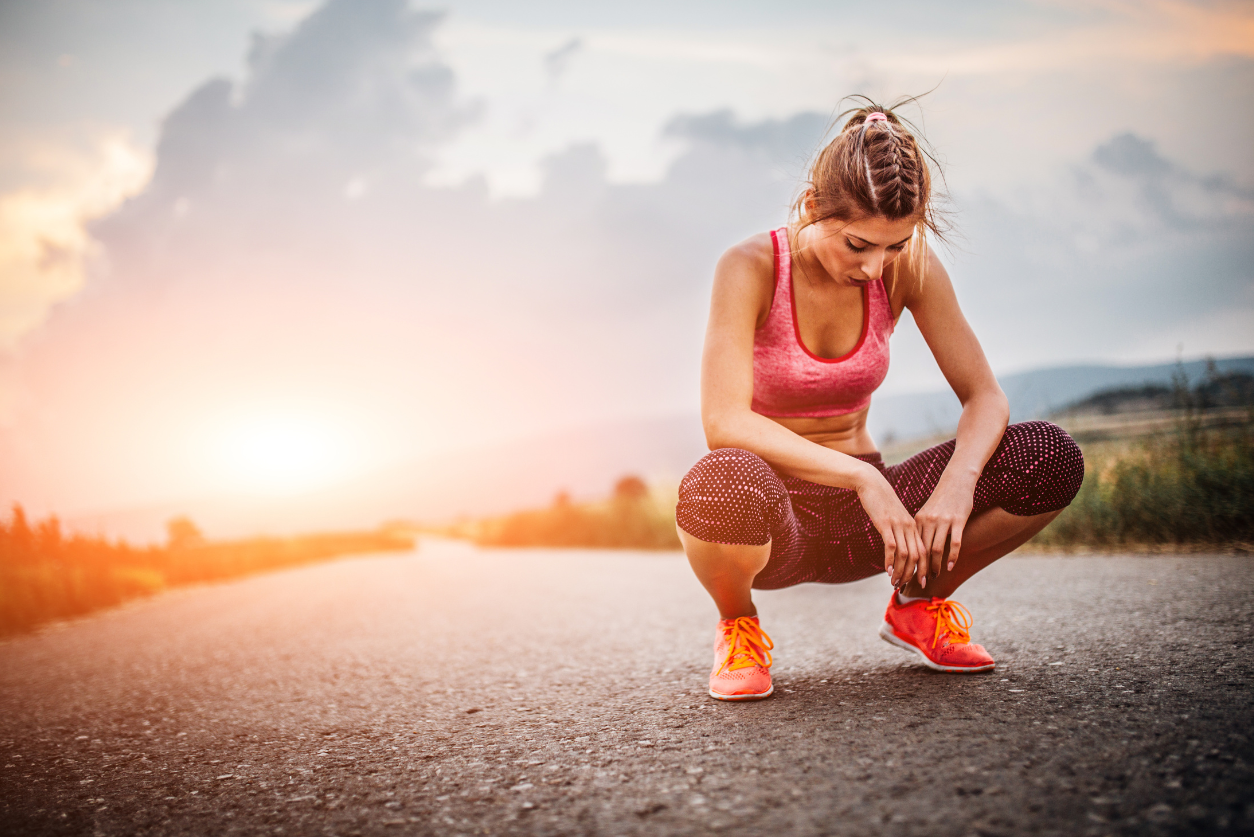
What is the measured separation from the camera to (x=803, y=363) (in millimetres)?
2324

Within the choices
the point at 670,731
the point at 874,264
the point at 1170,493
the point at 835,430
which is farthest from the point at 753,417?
the point at 1170,493

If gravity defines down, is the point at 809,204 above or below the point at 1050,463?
above

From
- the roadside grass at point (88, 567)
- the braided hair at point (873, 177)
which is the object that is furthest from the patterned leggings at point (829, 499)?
the roadside grass at point (88, 567)

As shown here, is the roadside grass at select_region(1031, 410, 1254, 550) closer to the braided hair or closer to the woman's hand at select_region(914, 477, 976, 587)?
the woman's hand at select_region(914, 477, 976, 587)

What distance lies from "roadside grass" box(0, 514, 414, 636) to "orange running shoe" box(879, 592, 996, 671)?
6753mm

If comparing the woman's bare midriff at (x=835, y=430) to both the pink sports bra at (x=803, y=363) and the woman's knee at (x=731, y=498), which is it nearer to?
the pink sports bra at (x=803, y=363)

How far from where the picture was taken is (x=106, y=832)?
155 centimetres

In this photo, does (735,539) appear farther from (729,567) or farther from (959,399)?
(959,399)

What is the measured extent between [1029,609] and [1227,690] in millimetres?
1580

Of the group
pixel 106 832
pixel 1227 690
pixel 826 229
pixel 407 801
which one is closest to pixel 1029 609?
pixel 1227 690

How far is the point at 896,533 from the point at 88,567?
28.3 feet

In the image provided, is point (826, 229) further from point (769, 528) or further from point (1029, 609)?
point (1029, 609)

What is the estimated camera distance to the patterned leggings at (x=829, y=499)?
204 cm

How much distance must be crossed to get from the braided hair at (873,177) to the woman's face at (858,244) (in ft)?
0.08
